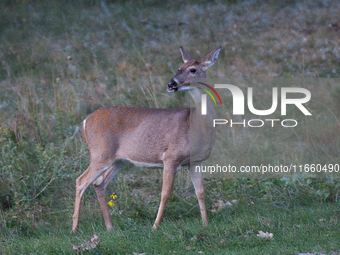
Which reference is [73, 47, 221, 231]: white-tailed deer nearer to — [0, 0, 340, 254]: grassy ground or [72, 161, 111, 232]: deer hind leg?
[72, 161, 111, 232]: deer hind leg

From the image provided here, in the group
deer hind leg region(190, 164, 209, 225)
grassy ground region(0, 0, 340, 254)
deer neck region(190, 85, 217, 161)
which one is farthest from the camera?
deer hind leg region(190, 164, 209, 225)

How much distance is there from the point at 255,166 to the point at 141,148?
2.18 metres

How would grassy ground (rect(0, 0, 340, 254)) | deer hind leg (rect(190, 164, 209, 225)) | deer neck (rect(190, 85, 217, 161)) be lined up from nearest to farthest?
grassy ground (rect(0, 0, 340, 254)) → deer neck (rect(190, 85, 217, 161)) → deer hind leg (rect(190, 164, 209, 225))

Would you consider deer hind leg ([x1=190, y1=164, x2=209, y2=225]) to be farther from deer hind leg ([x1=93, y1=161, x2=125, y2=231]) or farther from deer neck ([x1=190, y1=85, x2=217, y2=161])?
deer hind leg ([x1=93, y1=161, x2=125, y2=231])

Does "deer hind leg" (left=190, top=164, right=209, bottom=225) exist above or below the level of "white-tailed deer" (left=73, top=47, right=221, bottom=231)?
below

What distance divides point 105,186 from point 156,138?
3.33 feet

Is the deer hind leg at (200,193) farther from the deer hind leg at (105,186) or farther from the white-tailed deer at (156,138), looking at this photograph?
the deer hind leg at (105,186)

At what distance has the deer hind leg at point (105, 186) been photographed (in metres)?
5.48

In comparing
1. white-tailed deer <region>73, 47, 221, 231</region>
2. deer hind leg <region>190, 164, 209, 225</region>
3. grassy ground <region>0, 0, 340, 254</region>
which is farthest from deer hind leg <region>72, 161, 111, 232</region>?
deer hind leg <region>190, 164, 209, 225</region>

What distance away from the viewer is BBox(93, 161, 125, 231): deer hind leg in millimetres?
5475

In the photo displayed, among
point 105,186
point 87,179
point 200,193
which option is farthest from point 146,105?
point 200,193

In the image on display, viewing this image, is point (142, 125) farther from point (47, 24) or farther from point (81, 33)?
point (47, 24)

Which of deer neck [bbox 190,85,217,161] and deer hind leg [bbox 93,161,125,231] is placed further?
deer hind leg [bbox 93,161,125,231]

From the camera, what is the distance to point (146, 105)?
28.5 ft
